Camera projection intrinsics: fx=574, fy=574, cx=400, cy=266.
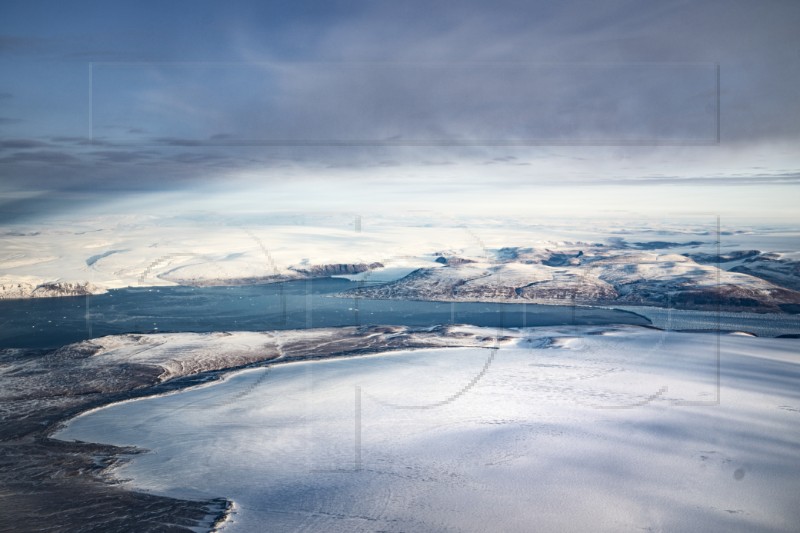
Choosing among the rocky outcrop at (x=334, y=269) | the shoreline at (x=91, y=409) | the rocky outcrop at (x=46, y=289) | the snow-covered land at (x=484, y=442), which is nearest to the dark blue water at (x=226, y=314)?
the rocky outcrop at (x=46, y=289)

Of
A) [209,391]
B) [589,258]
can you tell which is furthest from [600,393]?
[589,258]

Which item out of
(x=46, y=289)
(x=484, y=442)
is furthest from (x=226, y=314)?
(x=484, y=442)

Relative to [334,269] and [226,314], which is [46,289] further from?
[334,269]

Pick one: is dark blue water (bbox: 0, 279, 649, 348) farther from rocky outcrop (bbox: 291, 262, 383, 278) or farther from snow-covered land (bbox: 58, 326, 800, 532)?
snow-covered land (bbox: 58, 326, 800, 532)

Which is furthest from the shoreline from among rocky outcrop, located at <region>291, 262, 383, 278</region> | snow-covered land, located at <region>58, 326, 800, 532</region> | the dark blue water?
rocky outcrop, located at <region>291, 262, 383, 278</region>

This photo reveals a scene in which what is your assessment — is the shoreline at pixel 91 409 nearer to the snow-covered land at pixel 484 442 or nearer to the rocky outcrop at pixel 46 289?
the snow-covered land at pixel 484 442

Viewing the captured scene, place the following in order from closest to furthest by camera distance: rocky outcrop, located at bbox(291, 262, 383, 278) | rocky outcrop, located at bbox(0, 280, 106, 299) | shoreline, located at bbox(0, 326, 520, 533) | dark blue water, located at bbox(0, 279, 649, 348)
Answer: shoreline, located at bbox(0, 326, 520, 533), dark blue water, located at bbox(0, 279, 649, 348), rocky outcrop, located at bbox(0, 280, 106, 299), rocky outcrop, located at bbox(291, 262, 383, 278)
